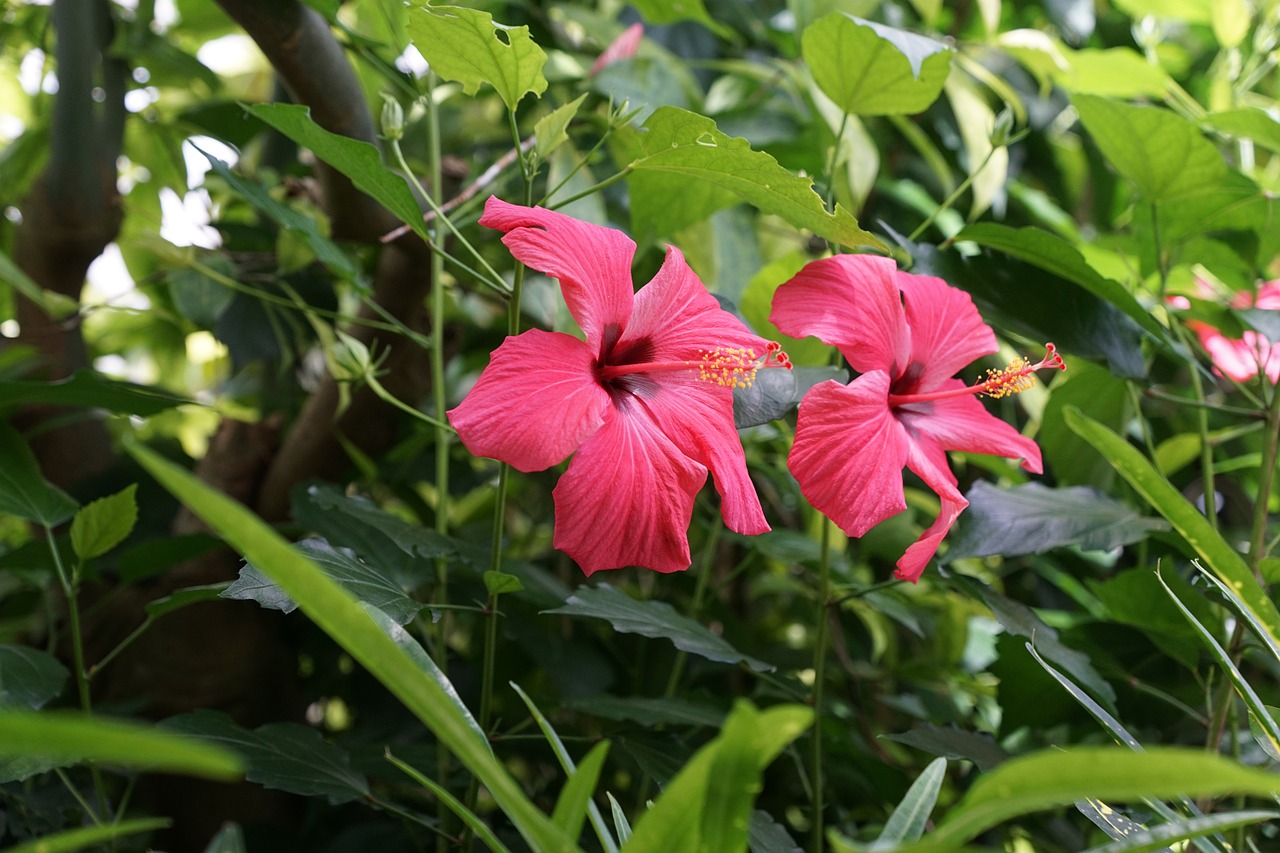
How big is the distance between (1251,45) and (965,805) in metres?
0.98

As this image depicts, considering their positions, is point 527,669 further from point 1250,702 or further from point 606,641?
point 1250,702

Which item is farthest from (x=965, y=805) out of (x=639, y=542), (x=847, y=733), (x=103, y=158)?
(x=103, y=158)

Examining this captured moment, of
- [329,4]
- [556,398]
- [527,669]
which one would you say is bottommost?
[527,669]

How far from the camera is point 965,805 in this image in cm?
28

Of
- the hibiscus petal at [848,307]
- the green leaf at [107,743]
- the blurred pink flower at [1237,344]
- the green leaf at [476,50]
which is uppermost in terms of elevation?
the green leaf at [476,50]

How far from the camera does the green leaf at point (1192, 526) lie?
48cm

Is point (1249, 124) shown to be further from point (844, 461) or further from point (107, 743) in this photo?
point (107, 743)

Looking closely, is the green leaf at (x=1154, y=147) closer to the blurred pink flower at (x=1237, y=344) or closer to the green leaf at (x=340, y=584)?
the blurred pink flower at (x=1237, y=344)

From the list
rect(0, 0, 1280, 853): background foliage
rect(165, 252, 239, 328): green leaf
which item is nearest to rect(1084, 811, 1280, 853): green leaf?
rect(0, 0, 1280, 853): background foliage

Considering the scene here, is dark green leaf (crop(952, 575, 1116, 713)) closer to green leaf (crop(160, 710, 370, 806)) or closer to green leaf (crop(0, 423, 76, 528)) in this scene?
green leaf (crop(160, 710, 370, 806))

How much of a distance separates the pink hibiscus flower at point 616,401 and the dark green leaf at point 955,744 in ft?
0.55

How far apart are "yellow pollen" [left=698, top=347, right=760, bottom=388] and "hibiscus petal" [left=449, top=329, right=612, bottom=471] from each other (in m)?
0.07

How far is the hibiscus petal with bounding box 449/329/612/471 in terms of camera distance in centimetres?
40

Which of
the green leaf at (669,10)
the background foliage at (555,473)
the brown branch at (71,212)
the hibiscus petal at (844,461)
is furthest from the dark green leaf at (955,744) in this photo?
the brown branch at (71,212)
